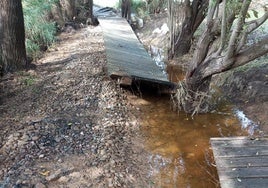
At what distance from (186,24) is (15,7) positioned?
4.04 m

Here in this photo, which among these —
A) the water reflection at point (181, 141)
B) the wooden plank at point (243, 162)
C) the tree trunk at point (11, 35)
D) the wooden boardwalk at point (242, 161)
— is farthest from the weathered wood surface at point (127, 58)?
the wooden plank at point (243, 162)

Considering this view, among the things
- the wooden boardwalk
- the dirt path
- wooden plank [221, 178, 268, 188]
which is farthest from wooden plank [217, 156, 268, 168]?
the dirt path

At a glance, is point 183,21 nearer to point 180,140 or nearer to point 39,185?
point 180,140

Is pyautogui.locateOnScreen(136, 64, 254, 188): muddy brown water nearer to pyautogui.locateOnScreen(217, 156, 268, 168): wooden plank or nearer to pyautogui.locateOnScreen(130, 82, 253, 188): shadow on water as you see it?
pyautogui.locateOnScreen(130, 82, 253, 188): shadow on water

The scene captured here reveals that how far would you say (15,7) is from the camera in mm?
5770

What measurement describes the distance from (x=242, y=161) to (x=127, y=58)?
3.86 m

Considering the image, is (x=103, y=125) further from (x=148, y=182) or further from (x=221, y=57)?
(x=221, y=57)

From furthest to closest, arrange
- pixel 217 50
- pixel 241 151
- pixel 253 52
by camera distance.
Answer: pixel 217 50 → pixel 253 52 → pixel 241 151

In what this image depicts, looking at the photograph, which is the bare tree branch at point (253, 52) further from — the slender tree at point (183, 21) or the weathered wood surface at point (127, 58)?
the slender tree at point (183, 21)

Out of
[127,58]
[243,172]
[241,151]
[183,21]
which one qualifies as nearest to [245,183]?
[243,172]

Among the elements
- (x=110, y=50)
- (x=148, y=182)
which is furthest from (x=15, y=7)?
(x=148, y=182)

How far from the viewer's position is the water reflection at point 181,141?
3.79 metres

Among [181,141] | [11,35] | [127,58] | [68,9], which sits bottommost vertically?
[181,141]

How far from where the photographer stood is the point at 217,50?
4.99 metres
